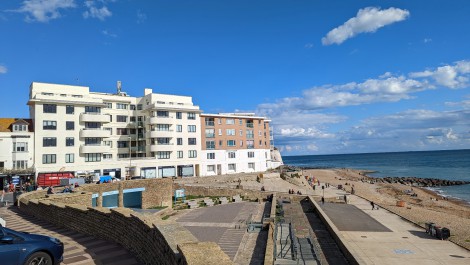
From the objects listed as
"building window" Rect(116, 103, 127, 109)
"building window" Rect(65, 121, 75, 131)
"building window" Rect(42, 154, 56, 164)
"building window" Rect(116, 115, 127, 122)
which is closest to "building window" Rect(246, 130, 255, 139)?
Answer: "building window" Rect(116, 115, 127, 122)

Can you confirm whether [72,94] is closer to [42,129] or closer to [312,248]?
[42,129]

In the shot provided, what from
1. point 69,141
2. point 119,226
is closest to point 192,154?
point 69,141

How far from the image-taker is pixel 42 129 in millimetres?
47062

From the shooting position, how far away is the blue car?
26.7 feet

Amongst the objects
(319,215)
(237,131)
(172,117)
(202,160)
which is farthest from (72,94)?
(319,215)

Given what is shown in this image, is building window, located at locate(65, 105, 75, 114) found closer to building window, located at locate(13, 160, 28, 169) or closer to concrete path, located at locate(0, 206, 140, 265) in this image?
building window, located at locate(13, 160, 28, 169)

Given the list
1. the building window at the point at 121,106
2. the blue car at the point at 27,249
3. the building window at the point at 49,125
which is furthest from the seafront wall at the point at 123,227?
the building window at the point at 121,106

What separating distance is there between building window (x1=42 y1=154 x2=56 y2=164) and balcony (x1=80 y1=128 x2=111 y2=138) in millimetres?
5209

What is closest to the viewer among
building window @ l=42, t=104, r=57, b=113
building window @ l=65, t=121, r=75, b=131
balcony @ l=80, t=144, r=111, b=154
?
building window @ l=42, t=104, r=57, b=113

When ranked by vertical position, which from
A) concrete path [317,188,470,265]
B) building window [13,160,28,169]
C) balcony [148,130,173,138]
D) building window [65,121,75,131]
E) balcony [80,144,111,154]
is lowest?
concrete path [317,188,470,265]

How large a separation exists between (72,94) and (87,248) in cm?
4613

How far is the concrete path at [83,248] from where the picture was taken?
10938mm

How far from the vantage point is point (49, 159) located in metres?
47.1

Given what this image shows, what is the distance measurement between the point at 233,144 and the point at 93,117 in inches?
1165
